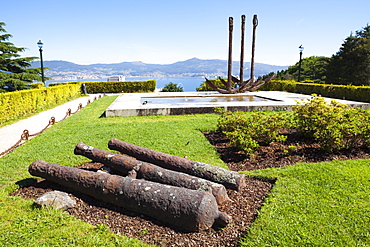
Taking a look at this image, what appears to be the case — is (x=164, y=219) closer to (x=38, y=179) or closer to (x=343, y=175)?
(x=38, y=179)

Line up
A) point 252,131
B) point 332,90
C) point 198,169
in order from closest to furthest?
point 198,169 → point 252,131 → point 332,90

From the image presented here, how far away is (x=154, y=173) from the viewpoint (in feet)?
12.2

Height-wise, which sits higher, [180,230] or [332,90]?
[332,90]

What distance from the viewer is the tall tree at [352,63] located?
31312 millimetres

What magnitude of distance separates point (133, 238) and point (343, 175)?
3.80 meters

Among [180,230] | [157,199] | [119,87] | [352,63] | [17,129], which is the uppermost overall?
[352,63]

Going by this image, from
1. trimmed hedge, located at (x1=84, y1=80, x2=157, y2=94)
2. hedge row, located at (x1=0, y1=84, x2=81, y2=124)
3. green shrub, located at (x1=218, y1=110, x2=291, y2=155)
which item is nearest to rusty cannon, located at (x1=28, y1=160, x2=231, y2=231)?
green shrub, located at (x1=218, y1=110, x2=291, y2=155)

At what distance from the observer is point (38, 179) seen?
472cm

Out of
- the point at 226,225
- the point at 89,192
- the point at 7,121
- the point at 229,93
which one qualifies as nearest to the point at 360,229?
the point at 226,225

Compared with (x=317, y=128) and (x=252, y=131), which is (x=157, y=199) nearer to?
(x=252, y=131)

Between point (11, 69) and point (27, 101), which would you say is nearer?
point (27, 101)

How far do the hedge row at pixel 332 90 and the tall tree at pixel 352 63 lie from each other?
13329mm

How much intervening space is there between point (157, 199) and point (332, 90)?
62.2 feet

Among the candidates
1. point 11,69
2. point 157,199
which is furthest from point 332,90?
point 11,69
